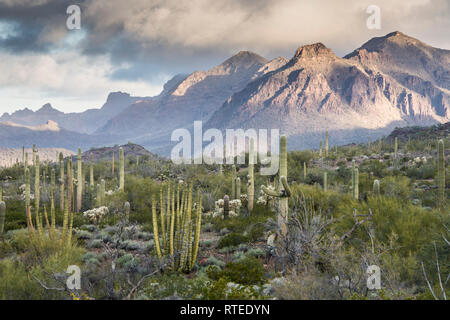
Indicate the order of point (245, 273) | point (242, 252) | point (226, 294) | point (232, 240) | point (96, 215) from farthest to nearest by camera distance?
1. point (96, 215)
2. point (232, 240)
3. point (242, 252)
4. point (245, 273)
5. point (226, 294)

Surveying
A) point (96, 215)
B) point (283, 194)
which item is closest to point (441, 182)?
point (283, 194)

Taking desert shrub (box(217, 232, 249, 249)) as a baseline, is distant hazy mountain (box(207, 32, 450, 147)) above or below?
above

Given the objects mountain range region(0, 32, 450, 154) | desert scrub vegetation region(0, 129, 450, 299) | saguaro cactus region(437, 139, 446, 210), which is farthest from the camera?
mountain range region(0, 32, 450, 154)

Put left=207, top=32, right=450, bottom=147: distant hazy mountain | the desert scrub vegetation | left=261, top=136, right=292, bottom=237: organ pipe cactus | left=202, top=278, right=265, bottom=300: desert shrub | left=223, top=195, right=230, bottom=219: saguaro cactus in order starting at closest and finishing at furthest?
left=202, top=278, right=265, bottom=300: desert shrub
the desert scrub vegetation
left=261, top=136, right=292, bottom=237: organ pipe cactus
left=223, top=195, right=230, bottom=219: saguaro cactus
left=207, top=32, right=450, bottom=147: distant hazy mountain

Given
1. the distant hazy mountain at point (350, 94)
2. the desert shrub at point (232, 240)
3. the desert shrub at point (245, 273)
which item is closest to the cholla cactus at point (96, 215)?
the desert shrub at point (232, 240)

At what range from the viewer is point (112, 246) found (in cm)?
854

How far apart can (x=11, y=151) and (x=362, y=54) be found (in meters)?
175

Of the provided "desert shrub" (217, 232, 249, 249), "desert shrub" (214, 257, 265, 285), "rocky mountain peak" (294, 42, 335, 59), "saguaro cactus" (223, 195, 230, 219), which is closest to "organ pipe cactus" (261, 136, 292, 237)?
"desert shrub" (214, 257, 265, 285)

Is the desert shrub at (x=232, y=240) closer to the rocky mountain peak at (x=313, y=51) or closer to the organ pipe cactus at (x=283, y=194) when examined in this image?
the organ pipe cactus at (x=283, y=194)

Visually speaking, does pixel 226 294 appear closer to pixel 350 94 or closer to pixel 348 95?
pixel 350 94

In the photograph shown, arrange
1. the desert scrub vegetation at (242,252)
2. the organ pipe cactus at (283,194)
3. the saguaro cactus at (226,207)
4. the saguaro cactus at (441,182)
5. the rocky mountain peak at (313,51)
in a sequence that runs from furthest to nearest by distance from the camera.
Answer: the rocky mountain peak at (313,51), the saguaro cactus at (226,207), the saguaro cactus at (441,182), the organ pipe cactus at (283,194), the desert scrub vegetation at (242,252)

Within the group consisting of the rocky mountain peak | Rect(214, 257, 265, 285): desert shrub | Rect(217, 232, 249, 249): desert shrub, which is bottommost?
Rect(217, 232, 249, 249): desert shrub

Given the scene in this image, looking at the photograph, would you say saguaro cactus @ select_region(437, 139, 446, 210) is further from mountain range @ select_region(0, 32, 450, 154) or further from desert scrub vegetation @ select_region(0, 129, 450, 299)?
mountain range @ select_region(0, 32, 450, 154)
